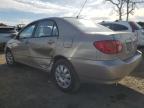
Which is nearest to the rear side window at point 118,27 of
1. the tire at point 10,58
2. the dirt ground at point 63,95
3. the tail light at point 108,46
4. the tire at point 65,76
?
the dirt ground at point 63,95

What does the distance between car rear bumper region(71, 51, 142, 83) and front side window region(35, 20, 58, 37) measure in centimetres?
105

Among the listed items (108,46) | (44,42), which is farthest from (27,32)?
(108,46)

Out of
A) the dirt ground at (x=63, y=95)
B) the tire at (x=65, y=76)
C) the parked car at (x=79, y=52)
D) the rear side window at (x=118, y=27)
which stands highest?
the rear side window at (x=118, y=27)

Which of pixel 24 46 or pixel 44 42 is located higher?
pixel 44 42

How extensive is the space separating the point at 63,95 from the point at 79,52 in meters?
0.97

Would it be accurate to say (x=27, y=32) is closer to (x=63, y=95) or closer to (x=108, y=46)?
(x=63, y=95)

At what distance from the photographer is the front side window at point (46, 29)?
5.64 meters

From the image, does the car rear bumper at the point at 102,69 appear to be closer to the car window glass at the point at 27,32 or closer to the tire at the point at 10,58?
the car window glass at the point at 27,32

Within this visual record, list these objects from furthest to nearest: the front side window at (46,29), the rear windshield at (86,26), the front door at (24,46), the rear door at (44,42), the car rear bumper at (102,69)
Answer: the front door at (24,46)
the front side window at (46,29)
the rear door at (44,42)
the rear windshield at (86,26)
the car rear bumper at (102,69)

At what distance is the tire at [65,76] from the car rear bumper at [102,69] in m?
0.17

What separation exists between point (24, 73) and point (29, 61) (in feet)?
1.90

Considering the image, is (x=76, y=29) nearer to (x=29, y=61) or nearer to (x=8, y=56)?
(x=29, y=61)

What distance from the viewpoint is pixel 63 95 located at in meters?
5.14

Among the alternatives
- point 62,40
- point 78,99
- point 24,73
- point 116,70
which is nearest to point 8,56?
point 24,73
